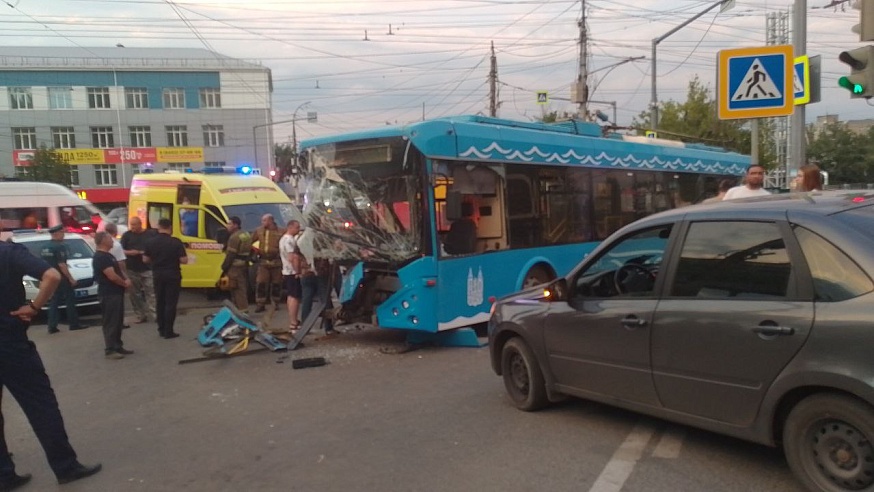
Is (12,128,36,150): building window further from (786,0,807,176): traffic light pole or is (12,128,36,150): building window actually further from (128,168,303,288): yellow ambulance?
(786,0,807,176): traffic light pole

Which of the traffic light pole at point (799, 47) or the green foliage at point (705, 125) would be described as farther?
the green foliage at point (705, 125)

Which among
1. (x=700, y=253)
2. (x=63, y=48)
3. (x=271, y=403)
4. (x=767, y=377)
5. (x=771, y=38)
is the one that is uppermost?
(x=63, y=48)

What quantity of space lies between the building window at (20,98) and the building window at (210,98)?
14.1 m

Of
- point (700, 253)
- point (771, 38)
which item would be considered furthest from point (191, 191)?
point (771, 38)

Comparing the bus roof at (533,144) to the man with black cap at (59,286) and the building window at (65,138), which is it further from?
the building window at (65,138)

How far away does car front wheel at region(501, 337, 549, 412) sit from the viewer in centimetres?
563

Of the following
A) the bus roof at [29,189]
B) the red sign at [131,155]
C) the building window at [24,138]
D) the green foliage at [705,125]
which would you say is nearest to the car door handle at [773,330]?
the bus roof at [29,189]

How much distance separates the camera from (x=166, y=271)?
10.2 m

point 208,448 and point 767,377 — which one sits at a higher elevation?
point 767,377

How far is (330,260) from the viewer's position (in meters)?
9.18

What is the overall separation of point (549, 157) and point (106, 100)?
59.2m

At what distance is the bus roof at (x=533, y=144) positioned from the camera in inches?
320

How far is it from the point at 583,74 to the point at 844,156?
17816 millimetres

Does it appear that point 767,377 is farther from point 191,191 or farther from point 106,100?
point 106,100
